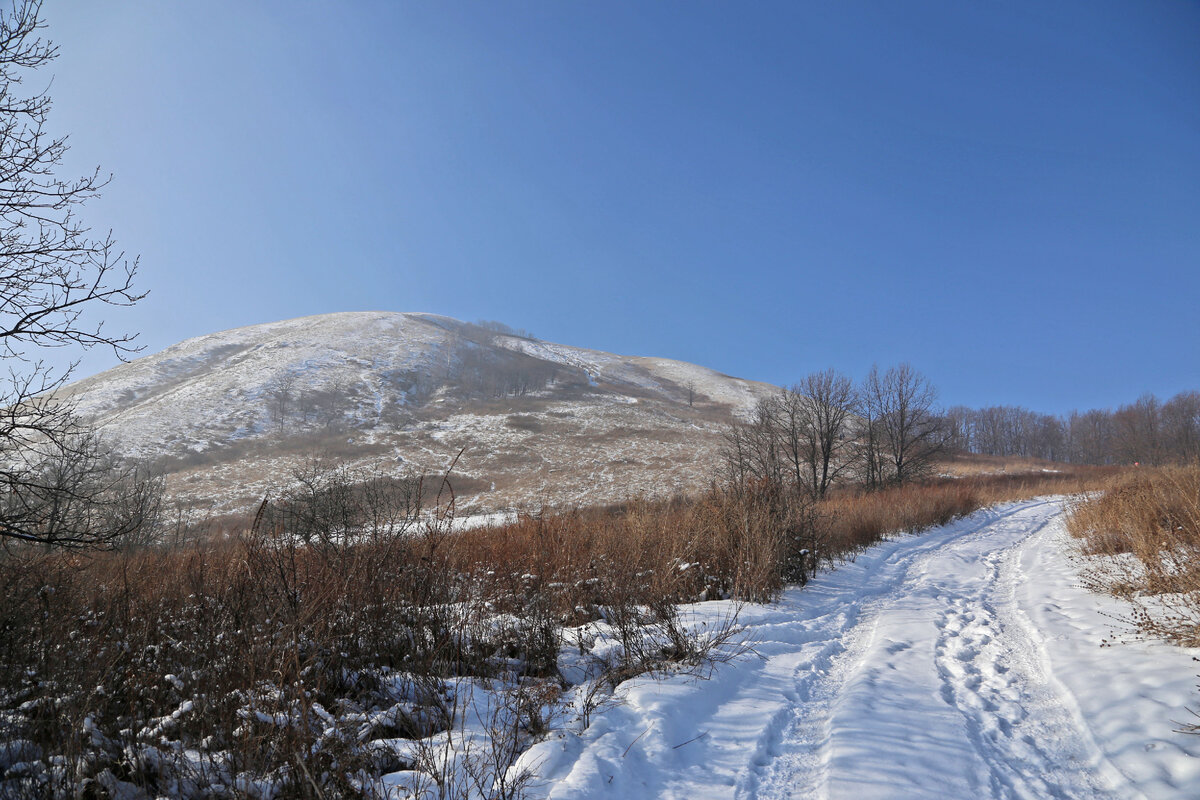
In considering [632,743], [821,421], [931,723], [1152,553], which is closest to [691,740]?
[632,743]

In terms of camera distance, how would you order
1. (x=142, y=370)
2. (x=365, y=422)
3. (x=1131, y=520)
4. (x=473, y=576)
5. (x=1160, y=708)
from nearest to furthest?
(x=1160, y=708)
(x=473, y=576)
(x=1131, y=520)
(x=365, y=422)
(x=142, y=370)

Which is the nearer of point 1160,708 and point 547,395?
point 1160,708

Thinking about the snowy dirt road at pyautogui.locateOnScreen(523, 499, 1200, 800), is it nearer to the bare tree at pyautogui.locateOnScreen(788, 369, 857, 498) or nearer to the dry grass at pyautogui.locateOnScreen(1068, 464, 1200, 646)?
the dry grass at pyautogui.locateOnScreen(1068, 464, 1200, 646)

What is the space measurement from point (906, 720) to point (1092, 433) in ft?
323

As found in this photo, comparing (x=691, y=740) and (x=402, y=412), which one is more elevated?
(x=402, y=412)

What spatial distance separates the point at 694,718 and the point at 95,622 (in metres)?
4.13

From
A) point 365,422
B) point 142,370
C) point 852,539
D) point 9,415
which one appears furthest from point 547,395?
point 9,415

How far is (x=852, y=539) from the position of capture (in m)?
11.0

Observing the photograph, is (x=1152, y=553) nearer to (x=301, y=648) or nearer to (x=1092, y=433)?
(x=301, y=648)

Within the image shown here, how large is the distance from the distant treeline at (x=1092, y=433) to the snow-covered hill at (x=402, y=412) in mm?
30218

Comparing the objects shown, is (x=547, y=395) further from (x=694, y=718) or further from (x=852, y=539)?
(x=694, y=718)

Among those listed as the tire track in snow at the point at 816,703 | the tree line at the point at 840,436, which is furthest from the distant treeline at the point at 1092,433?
the tire track in snow at the point at 816,703

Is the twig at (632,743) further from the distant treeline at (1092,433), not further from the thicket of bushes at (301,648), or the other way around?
the distant treeline at (1092,433)

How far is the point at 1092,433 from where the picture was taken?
7381 centimetres
